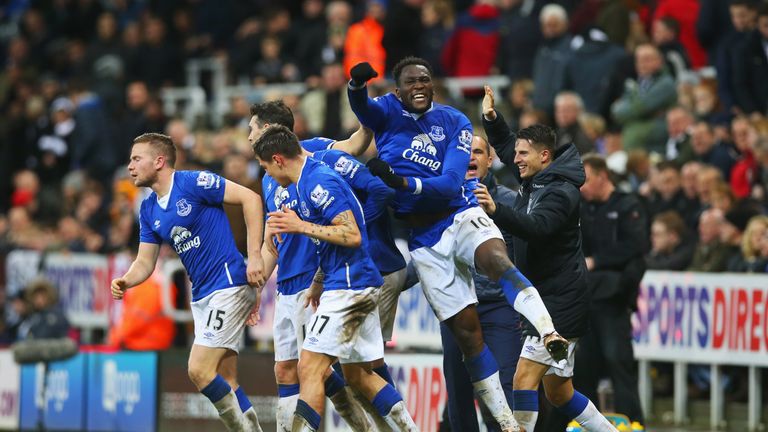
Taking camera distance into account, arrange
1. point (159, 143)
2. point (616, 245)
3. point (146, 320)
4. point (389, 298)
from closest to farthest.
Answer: point (389, 298) < point (159, 143) < point (616, 245) < point (146, 320)

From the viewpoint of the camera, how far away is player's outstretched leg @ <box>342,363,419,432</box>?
9.83m

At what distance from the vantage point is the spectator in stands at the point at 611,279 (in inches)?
472

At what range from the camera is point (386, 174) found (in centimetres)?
961

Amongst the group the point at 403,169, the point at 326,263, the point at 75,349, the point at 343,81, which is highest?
the point at 343,81

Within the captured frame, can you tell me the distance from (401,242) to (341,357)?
16.8 ft

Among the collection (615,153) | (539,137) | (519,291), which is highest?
(615,153)

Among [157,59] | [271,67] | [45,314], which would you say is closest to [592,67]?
[271,67]

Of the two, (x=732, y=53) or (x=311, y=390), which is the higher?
(x=732, y=53)

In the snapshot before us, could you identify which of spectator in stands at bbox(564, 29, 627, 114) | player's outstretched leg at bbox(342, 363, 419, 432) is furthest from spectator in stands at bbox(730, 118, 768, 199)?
player's outstretched leg at bbox(342, 363, 419, 432)

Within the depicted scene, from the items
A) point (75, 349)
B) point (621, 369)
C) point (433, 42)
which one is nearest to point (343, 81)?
point (433, 42)

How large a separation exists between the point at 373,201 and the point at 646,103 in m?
6.85

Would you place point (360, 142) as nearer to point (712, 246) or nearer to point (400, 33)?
point (712, 246)

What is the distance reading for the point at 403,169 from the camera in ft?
33.1

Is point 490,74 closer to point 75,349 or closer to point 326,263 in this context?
point 75,349
